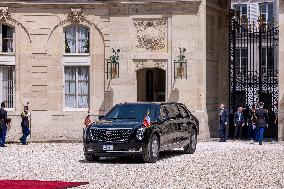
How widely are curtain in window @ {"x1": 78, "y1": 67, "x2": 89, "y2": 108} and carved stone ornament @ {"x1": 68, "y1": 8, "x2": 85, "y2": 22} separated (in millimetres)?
2085

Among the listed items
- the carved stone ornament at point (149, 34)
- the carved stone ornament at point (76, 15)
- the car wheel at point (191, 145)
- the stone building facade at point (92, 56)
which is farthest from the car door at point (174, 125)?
the carved stone ornament at point (76, 15)

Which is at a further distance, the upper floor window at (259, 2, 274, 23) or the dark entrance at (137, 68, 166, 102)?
the upper floor window at (259, 2, 274, 23)

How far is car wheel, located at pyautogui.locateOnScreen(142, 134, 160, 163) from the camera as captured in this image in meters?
21.7

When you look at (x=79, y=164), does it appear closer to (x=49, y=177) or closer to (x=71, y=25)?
(x=49, y=177)

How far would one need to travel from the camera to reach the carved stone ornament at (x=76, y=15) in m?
32.5

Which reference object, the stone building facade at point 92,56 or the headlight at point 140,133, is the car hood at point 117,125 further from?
the stone building facade at point 92,56

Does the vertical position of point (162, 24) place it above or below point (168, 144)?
above

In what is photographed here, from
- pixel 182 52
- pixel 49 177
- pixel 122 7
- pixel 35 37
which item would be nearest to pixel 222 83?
pixel 182 52

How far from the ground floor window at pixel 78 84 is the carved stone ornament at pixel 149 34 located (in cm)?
266

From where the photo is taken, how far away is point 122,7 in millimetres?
32375

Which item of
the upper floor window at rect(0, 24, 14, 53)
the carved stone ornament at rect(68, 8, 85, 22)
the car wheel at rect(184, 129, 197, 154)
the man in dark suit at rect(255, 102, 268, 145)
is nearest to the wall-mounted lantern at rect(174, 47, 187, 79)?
the man in dark suit at rect(255, 102, 268, 145)

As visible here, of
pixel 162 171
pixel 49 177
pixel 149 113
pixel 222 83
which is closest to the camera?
pixel 49 177

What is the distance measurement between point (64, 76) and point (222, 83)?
7.15 meters

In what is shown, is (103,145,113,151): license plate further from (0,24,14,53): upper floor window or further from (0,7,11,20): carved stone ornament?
(0,7,11,20): carved stone ornament
